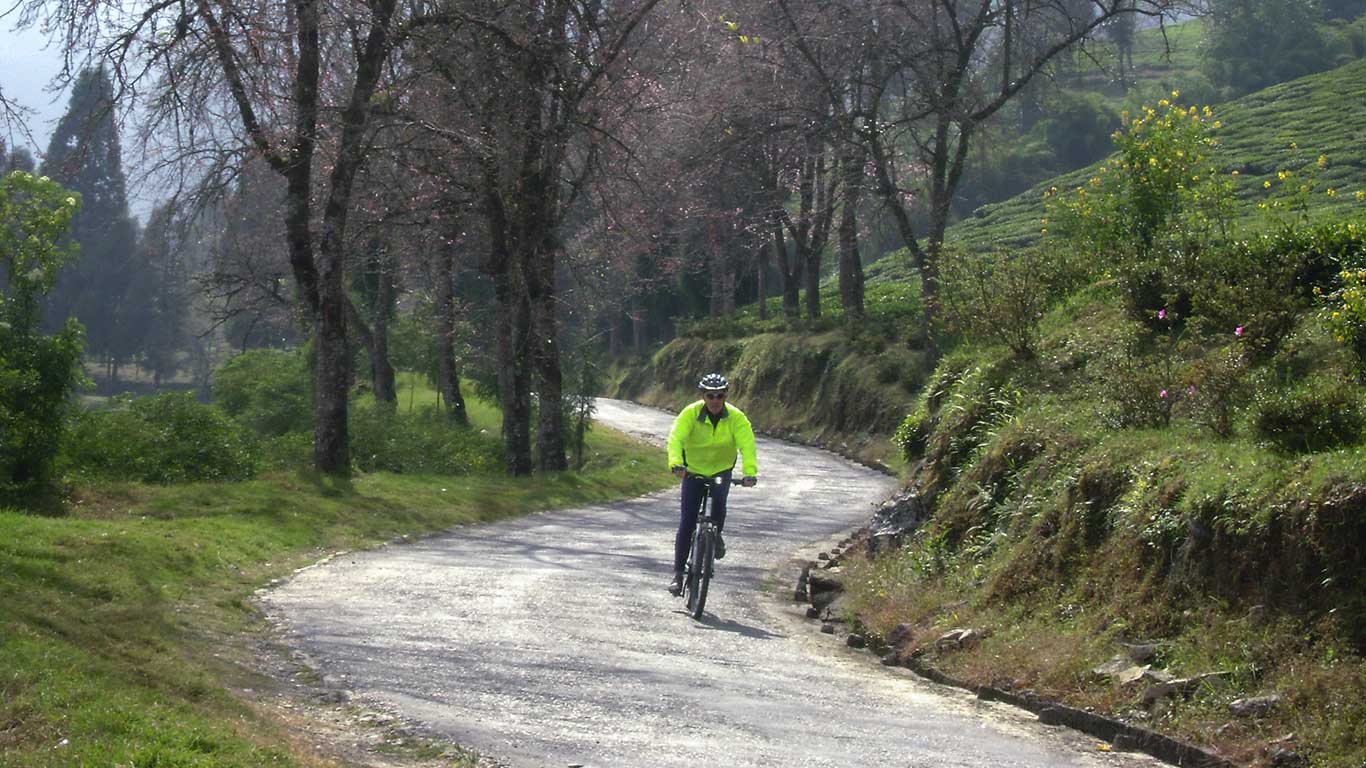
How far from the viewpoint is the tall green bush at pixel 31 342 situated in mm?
15070

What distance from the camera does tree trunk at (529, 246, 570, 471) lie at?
26.5 meters

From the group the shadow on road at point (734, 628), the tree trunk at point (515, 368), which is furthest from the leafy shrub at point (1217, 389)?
the tree trunk at point (515, 368)

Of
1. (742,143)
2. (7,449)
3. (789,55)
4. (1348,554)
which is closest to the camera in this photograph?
(1348,554)

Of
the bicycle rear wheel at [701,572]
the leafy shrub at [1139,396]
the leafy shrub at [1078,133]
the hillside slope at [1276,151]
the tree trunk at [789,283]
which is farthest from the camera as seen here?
the leafy shrub at [1078,133]

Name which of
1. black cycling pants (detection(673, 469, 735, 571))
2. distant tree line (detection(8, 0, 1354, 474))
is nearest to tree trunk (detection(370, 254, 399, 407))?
distant tree line (detection(8, 0, 1354, 474))

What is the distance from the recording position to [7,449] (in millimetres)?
14914

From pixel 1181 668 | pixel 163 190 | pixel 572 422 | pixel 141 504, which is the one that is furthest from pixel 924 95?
pixel 1181 668

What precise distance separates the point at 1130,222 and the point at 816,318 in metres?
29.2

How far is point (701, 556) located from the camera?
12445 mm

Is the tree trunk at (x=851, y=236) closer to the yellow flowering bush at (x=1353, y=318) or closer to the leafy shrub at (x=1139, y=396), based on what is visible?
the leafy shrub at (x=1139, y=396)

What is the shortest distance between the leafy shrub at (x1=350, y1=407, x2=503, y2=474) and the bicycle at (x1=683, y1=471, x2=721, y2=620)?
42.7 ft

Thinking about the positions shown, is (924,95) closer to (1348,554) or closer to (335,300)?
(335,300)

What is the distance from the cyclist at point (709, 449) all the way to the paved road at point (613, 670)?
852 millimetres

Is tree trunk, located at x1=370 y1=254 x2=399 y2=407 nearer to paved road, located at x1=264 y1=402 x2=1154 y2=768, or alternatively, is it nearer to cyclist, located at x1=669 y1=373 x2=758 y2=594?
paved road, located at x1=264 y1=402 x2=1154 y2=768
